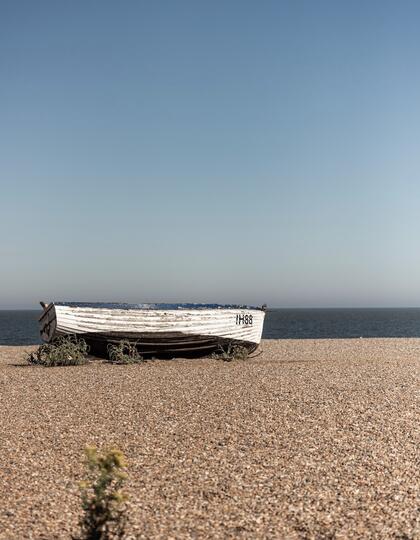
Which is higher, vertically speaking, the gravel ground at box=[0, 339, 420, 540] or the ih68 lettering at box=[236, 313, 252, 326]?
the ih68 lettering at box=[236, 313, 252, 326]

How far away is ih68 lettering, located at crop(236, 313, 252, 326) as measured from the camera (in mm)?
20672

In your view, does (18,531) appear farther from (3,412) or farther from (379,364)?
(379,364)

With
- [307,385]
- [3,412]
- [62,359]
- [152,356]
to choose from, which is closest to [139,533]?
[3,412]

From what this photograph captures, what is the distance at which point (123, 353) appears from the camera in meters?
19.1

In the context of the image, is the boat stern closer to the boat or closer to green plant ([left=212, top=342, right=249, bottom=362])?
the boat

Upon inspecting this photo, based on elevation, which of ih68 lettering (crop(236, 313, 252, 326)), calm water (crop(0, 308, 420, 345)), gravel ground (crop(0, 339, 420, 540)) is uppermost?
ih68 lettering (crop(236, 313, 252, 326))

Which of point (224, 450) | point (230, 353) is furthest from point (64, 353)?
point (224, 450)

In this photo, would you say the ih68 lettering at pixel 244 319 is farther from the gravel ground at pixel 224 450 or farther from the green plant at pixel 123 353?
the gravel ground at pixel 224 450

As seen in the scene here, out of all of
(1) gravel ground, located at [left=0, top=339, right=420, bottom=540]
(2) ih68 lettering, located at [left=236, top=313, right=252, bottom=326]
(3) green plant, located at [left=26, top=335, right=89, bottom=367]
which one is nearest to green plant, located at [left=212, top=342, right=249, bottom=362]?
(2) ih68 lettering, located at [left=236, top=313, right=252, bottom=326]

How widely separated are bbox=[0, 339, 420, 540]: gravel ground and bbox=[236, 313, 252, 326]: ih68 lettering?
5558 mm

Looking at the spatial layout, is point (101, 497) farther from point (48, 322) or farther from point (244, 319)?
point (244, 319)

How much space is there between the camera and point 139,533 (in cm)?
548

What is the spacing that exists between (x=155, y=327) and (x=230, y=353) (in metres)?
3.51

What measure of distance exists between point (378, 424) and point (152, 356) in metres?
11.1
